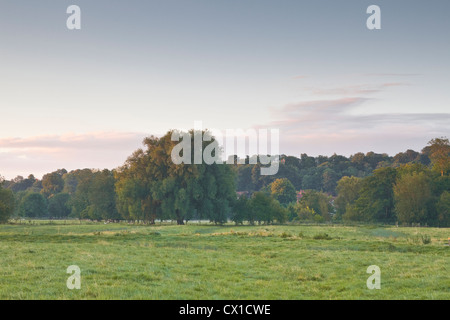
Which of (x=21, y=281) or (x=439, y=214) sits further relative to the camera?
(x=439, y=214)

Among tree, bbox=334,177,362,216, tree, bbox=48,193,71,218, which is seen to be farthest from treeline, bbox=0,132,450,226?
tree, bbox=48,193,71,218

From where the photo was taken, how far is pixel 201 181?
76.4 m

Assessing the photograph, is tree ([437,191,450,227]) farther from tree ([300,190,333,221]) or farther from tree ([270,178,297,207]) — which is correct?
tree ([270,178,297,207])

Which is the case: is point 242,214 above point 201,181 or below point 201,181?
below

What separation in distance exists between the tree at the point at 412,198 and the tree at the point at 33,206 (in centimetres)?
10654

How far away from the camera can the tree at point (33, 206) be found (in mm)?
137250

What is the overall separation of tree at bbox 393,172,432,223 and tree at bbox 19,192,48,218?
107 meters

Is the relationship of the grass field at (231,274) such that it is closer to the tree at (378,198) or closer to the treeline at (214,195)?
the treeline at (214,195)

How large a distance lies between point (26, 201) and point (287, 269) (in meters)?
133

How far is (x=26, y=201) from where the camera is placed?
13788cm
